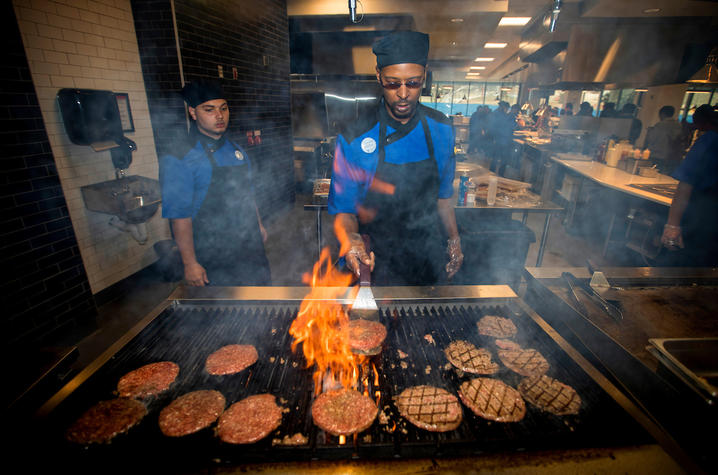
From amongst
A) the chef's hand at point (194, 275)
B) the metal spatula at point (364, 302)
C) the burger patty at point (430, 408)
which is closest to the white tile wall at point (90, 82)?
the chef's hand at point (194, 275)

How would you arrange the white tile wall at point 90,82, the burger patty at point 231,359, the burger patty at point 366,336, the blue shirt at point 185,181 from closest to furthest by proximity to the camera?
the burger patty at point 231,359
the burger patty at point 366,336
the blue shirt at point 185,181
the white tile wall at point 90,82

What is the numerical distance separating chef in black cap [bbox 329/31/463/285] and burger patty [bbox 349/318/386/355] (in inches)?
25.1

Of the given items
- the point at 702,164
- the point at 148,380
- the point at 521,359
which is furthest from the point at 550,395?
the point at 702,164

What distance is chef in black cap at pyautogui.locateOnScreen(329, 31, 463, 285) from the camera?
2.48 metres

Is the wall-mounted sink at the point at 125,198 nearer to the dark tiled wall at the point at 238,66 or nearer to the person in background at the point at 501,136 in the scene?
the dark tiled wall at the point at 238,66

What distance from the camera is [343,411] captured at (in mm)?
1341

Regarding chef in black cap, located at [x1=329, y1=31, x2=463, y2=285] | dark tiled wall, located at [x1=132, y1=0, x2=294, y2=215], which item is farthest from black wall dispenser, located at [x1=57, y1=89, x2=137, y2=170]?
chef in black cap, located at [x1=329, y1=31, x2=463, y2=285]

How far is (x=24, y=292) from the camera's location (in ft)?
10.2

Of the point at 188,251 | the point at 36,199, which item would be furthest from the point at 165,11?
the point at 188,251

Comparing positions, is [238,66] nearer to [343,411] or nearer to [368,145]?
[368,145]

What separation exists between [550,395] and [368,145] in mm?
1905

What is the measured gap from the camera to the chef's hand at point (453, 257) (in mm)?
2439

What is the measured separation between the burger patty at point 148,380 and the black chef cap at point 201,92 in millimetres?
2107

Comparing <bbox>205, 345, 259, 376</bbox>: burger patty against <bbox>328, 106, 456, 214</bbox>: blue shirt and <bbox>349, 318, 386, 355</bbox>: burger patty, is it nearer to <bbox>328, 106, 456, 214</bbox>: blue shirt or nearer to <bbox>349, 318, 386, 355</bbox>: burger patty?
<bbox>349, 318, 386, 355</bbox>: burger patty
